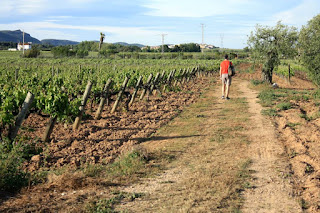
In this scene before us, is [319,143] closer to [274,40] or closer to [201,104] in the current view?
[201,104]

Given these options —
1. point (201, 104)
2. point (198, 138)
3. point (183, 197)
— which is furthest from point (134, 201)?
point (201, 104)

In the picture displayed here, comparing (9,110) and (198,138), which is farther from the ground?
(9,110)

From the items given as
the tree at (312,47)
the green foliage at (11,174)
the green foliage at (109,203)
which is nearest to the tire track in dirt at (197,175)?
the green foliage at (109,203)

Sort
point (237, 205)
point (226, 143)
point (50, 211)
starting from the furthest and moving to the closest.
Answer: point (226, 143) → point (237, 205) → point (50, 211)

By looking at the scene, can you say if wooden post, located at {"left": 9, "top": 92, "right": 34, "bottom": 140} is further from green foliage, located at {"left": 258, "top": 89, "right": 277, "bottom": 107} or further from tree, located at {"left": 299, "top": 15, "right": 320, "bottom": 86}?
tree, located at {"left": 299, "top": 15, "right": 320, "bottom": 86}

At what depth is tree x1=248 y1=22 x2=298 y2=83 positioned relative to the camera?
71.6 feet

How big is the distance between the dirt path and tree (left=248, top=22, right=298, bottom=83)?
13.1m

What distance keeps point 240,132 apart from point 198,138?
50.8 inches

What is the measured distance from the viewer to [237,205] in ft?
15.3

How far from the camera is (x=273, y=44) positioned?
72.8 feet

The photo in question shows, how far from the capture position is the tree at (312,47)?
51.6ft

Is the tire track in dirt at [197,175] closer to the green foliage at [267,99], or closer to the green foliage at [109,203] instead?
the green foliage at [109,203]

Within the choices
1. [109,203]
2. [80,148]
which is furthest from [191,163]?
[80,148]

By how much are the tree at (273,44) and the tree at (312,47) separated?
14.7 ft
